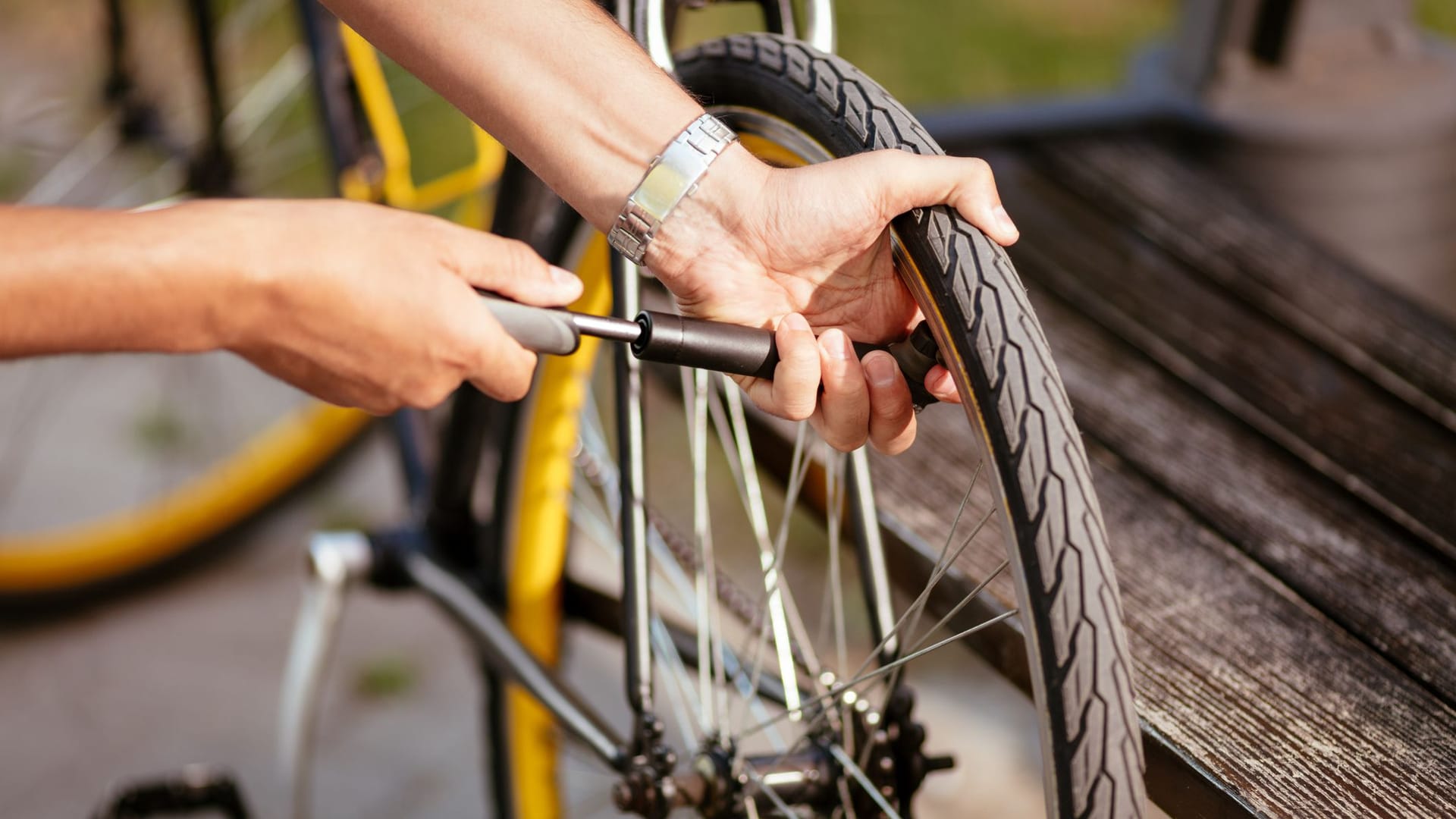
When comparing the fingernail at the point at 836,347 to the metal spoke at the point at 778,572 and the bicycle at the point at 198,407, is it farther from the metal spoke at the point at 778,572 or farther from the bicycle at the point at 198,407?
the bicycle at the point at 198,407

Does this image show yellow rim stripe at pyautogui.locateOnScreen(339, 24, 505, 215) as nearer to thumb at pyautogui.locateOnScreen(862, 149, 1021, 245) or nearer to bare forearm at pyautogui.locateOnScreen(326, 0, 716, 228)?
bare forearm at pyautogui.locateOnScreen(326, 0, 716, 228)

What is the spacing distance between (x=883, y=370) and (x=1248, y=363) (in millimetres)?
952

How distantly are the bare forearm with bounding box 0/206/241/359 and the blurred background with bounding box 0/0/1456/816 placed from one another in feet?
3.03

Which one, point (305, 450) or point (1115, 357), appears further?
point (305, 450)

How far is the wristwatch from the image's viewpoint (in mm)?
794

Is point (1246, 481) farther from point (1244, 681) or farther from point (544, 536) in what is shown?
point (544, 536)

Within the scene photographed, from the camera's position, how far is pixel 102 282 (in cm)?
64

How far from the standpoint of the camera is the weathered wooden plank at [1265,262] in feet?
5.17

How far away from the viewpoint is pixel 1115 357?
1.56 metres

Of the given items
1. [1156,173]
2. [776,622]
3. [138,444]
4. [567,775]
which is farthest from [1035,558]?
[138,444]

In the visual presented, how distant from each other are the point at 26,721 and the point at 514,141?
1.42 m

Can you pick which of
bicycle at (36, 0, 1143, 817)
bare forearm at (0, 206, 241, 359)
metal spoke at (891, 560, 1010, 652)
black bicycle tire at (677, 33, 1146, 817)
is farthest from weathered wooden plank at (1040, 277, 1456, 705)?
bare forearm at (0, 206, 241, 359)

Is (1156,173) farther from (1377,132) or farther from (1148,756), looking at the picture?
(1148,756)

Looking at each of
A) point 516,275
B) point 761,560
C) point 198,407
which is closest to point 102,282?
point 516,275
